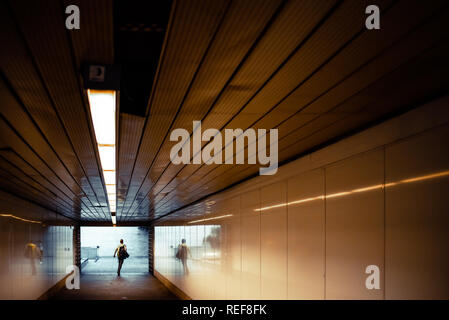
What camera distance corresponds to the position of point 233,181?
892 centimetres

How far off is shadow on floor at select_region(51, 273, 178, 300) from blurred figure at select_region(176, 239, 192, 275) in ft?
5.65

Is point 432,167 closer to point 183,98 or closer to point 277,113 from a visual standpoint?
point 277,113

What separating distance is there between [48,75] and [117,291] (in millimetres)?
16637

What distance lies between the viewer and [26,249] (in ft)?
39.1

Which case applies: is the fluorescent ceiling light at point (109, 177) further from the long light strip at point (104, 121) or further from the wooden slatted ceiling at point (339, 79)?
the wooden slatted ceiling at point (339, 79)

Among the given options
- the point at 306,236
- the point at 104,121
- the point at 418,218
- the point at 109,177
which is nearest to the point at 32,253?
the point at 109,177

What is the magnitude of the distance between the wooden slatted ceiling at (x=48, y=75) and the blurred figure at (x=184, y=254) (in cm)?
1007

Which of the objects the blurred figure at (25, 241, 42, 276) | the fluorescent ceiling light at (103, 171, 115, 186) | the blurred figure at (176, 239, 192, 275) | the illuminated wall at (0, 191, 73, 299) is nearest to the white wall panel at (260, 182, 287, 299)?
the fluorescent ceiling light at (103, 171, 115, 186)

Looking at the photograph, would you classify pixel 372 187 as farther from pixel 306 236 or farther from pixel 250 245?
pixel 250 245

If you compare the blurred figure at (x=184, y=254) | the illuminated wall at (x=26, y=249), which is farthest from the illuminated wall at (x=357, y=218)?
the blurred figure at (x=184, y=254)

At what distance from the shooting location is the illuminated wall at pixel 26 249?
9.52 m

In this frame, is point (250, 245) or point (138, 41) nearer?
point (138, 41)

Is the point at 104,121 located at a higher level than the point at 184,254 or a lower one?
higher

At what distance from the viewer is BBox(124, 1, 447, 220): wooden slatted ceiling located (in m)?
2.39
